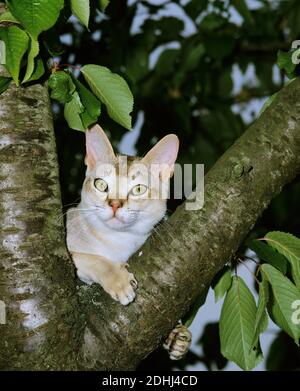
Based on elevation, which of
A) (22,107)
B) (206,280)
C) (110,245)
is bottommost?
(110,245)

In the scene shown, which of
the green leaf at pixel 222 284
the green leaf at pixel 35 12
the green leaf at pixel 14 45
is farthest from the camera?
the green leaf at pixel 222 284

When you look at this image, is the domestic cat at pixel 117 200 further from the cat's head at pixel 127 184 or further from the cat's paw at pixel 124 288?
the cat's paw at pixel 124 288

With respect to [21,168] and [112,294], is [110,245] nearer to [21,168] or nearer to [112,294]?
[112,294]

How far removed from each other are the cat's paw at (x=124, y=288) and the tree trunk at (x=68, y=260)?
28 mm

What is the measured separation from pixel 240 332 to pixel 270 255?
303mm

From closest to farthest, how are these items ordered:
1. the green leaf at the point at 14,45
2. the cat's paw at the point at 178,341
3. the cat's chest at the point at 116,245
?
1. the green leaf at the point at 14,45
2. the cat's paw at the point at 178,341
3. the cat's chest at the point at 116,245

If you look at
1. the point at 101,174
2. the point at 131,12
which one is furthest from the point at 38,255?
the point at 131,12

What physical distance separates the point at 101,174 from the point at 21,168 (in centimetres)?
92

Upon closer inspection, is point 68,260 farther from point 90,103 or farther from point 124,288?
point 90,103

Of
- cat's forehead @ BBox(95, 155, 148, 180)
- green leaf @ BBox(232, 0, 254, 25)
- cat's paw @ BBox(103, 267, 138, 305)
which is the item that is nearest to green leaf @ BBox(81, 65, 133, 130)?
cat's paw @ BBox(103, 267, 138, 305)

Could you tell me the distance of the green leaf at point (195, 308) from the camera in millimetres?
2124

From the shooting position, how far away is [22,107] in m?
1.90

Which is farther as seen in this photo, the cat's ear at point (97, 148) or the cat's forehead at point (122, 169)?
the cat's forehead at point (122, 169)

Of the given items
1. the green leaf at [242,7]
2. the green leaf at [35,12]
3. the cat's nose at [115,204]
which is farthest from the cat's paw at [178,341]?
the green leaf at [242,7]
